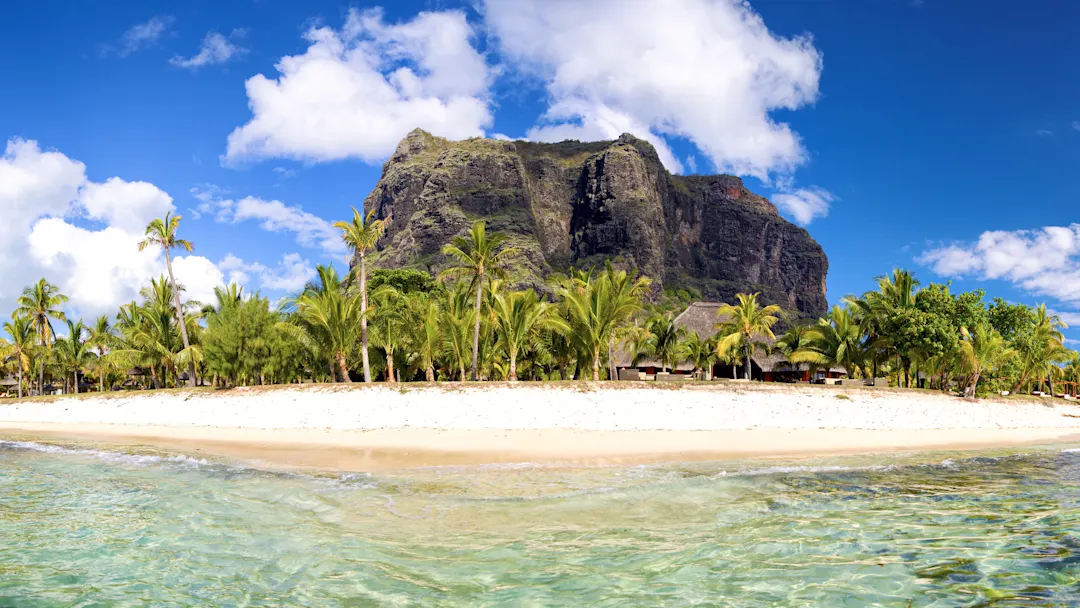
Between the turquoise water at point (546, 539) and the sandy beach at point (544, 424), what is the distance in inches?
125

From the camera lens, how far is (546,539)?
23.3 feet

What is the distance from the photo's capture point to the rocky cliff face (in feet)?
463

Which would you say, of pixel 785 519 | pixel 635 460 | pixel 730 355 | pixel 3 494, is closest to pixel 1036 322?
pixel 730 355

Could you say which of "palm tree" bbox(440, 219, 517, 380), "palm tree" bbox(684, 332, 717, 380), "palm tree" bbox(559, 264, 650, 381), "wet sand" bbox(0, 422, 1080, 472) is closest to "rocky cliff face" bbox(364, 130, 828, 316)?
"palm tree" bbox(684, 332, 717, 380)

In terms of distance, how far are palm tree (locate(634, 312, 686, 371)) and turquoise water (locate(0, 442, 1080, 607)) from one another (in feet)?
95.4

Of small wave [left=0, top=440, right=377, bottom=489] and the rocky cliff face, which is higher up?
the rocky cliff face

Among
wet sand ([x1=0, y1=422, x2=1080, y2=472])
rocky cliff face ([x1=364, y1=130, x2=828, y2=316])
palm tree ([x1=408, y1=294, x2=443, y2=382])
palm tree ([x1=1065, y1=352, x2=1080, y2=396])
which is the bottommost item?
palm tree ([x1=1065, y1=352, x2=1080, y2=396])

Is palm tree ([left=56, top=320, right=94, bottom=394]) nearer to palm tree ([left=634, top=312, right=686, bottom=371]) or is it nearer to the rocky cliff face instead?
palm tree ([left=634, top=312, right=686, bottom=371])

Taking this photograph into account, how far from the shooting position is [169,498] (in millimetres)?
9875

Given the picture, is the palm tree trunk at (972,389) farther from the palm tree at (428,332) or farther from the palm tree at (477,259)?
the palm tree at (428,332)

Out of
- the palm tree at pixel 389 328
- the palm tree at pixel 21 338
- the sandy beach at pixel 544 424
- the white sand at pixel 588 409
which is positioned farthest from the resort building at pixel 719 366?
the palm tree at pixel 21 338

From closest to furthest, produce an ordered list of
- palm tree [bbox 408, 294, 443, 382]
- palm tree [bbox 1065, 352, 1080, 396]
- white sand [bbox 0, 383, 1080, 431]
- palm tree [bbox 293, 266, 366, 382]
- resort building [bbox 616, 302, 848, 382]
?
1. white sand [bbox 0, 383, 1080, 431]
2. palm tree [bbox 293, 266, 366, 382]
3. palm tree [bbox 408, 294, 443, 382]
4. resort building [bbox 616, 302, 848, 382]
5. palm tree [bbox 1065, 352, 1080, 396]

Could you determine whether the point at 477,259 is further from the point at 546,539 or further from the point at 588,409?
the point at 546,539

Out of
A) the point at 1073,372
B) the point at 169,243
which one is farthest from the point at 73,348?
the point at 1073,372
